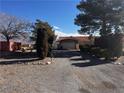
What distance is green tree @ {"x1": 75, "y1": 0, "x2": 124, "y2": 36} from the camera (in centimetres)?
3884

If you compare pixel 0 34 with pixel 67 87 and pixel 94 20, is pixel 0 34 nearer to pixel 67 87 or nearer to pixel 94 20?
pixel 94 20

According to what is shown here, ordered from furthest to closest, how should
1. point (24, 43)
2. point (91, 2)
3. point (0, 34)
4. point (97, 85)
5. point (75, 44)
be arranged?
point (75, 44) → point (24, 43) → point (0, 34) → point (91, 2) → point (97, 85)

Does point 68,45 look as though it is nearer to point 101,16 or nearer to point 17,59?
point 101,16

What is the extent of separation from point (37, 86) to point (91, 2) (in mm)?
30590

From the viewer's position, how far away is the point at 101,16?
132 feet

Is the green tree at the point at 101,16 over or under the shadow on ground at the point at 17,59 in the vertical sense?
over

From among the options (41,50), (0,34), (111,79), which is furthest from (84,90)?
(0,34)

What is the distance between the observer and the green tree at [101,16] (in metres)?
38.8

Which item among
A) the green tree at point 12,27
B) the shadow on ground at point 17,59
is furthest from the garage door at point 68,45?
the shadow on ground at point 17,59

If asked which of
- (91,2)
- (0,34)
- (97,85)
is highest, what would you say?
(91,2)

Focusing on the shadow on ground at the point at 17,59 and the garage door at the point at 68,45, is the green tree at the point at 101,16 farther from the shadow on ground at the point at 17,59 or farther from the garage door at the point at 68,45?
the garage door at the point at 68,45

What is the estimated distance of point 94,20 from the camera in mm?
42312

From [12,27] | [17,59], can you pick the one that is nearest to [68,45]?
[12,27]

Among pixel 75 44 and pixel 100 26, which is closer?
pixel 100 26
